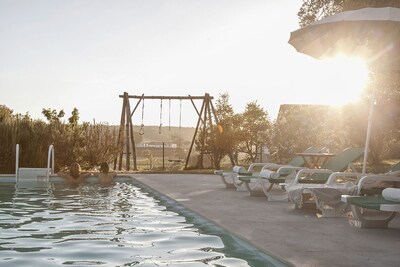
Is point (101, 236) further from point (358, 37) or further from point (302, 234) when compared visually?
point (358, 37)

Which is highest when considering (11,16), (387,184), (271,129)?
(11,16)

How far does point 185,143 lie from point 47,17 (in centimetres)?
4833

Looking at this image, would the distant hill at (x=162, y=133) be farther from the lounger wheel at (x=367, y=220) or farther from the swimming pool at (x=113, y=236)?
the lounger wheel at (x=367, y=220)

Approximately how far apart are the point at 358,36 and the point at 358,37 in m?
0.10

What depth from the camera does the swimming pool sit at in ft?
15.5

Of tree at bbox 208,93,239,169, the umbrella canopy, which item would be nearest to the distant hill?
tree at bbox 208,93,239,169

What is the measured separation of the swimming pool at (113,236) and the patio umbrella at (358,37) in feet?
11.2

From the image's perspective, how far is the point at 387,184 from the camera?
696cm

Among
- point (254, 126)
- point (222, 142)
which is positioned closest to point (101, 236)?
point (222, 142)

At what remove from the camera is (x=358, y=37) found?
27.2 ft

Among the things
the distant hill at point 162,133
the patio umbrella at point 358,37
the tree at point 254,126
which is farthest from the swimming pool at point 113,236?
the distant hill at point 162,133

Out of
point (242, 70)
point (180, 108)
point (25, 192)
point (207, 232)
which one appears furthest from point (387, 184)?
point (180, 108)

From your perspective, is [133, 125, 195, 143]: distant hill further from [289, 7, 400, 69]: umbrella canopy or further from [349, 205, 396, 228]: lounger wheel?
[349, 205, 396, 228]: lounger wheel

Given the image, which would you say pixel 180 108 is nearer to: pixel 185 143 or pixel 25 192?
pixel 25 192
